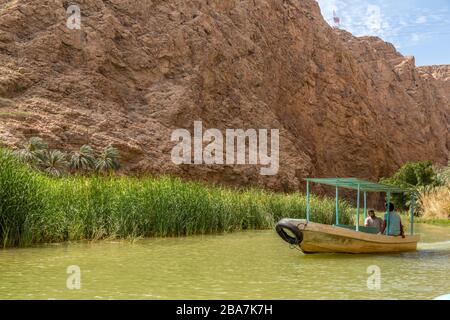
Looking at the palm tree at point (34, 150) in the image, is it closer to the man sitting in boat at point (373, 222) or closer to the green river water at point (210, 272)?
the green river water at point (210, 272)

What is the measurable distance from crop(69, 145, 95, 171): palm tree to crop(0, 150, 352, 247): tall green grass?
13.0 m

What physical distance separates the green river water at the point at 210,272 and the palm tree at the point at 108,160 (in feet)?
59.3

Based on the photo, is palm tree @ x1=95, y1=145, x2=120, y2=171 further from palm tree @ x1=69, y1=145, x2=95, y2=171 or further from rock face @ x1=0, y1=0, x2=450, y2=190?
rock face @ x1=0, y1=0, x2=450, y2=190

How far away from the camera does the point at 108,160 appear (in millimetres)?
32062

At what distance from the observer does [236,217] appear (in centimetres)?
1961

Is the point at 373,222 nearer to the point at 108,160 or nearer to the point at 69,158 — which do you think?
the point at 108,160

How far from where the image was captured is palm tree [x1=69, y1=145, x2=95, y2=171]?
102 ft

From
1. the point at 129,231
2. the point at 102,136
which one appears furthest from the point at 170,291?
the point at 102,136

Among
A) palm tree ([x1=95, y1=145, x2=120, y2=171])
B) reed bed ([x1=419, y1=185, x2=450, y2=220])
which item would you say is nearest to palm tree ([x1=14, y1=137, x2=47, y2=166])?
palm tree ([x1=95, y1=145, x2=120, y2=171])

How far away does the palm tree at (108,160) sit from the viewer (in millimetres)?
31547

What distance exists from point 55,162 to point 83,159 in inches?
76.9

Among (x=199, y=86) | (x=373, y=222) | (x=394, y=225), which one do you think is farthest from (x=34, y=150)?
(x=394, y=225)
